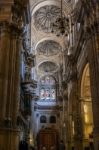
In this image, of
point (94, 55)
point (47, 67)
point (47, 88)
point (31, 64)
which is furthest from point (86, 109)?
point (47, 67)

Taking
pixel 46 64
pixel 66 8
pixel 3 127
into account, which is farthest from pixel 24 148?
pixel 46 64

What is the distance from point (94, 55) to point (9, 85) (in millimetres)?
5161

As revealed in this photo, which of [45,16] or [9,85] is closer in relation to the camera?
[9,85]

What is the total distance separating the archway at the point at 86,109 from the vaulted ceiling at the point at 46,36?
34.5ft

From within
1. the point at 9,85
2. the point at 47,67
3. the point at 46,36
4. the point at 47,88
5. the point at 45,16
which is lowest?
the point at 9,85

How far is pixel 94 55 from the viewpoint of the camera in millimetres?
13781

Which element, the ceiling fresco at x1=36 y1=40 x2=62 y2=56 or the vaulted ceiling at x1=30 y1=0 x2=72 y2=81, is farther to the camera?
the ceiling fresco at x1=36 y1=40 x2=62 y2=56

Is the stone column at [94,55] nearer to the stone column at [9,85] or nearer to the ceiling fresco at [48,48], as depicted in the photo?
the stone column at [9,85]

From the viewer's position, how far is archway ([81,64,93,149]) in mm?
18136

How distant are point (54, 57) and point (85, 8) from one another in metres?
23.1

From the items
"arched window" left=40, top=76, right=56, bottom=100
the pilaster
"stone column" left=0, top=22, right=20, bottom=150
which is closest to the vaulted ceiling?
"arched window" left=40, top=76, right=56, bottom=100

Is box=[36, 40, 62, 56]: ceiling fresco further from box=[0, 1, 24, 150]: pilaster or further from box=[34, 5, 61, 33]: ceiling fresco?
box=[0, 1, 24, 150]: pilaster

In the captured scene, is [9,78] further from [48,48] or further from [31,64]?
[48,48]

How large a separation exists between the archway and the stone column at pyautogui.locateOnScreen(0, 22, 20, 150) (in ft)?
20.8
